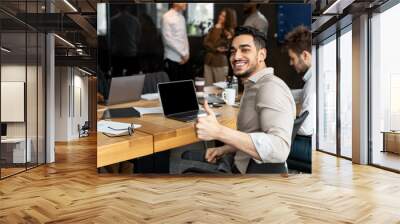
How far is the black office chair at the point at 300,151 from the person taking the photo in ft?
19.1

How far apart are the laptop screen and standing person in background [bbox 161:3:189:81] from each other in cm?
12

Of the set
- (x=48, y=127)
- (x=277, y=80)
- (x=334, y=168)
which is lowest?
(x=334, y=168)

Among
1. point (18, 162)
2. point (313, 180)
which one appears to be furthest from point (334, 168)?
point (18, 162)

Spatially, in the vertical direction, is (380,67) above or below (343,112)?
above

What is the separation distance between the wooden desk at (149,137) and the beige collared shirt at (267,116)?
0.80 feet

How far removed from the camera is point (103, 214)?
3.89m

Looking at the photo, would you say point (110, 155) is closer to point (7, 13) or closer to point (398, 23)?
point (7, 13)

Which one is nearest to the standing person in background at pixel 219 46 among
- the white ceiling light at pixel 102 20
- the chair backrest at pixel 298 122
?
the chair backrest at pixel 298 122

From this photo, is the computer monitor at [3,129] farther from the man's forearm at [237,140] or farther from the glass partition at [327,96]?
the glass partition at [327,96]

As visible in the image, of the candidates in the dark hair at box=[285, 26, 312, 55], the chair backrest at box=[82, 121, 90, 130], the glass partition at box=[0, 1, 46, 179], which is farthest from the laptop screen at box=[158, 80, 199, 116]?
the chair backrest at box=[82, 121, 90, 130]

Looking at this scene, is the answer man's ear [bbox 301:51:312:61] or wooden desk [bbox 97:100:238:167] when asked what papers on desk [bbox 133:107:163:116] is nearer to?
wooden desk [bbox 97:100:238:167]

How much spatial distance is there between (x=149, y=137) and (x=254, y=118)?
1435 millimetres

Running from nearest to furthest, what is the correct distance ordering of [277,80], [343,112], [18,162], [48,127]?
[277,80] → [18,162] → [48,127] → [343,112]

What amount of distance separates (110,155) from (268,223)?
2.95 m
